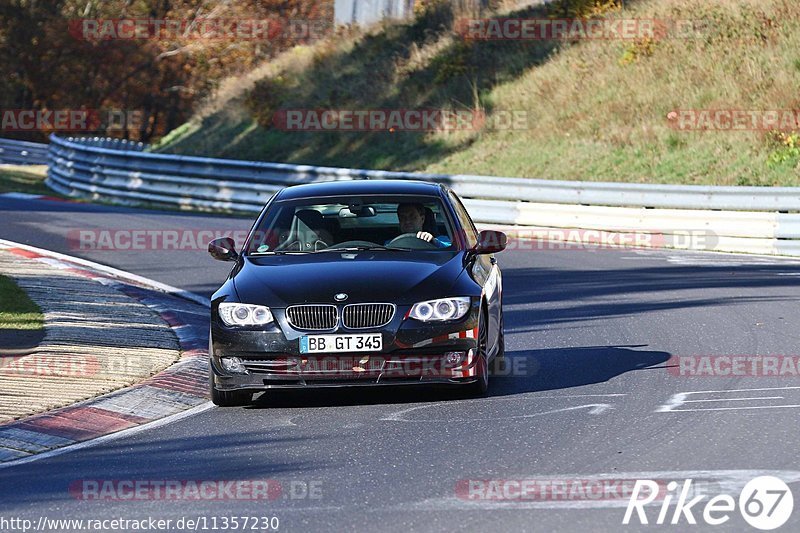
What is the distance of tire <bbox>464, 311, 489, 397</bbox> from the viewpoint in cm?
977

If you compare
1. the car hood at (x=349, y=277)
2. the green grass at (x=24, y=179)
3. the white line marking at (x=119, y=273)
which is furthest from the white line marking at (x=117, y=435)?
the green grass at (x=24, y=179)

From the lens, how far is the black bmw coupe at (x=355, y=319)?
9445 mm

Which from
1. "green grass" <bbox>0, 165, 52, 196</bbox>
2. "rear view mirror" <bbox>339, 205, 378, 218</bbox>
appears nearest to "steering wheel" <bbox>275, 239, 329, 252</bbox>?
"rear view mirror" <bbox>339, 205, 378, 218</bbox>

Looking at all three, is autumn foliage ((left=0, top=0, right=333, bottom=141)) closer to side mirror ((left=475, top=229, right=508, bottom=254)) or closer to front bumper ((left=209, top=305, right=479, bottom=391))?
side mirror ((left=475, top=229, right=508, bottom=254))

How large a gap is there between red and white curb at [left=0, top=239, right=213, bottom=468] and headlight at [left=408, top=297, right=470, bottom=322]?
5.65ft

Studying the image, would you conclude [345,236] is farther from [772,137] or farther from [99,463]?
[772,137]

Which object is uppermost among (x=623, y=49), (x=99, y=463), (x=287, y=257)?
(x=623, y=49)

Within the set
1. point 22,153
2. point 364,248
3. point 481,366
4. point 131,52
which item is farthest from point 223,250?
point 131,52

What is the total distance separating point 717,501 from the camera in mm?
6656

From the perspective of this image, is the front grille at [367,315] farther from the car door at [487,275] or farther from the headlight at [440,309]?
the car door at [487,275]

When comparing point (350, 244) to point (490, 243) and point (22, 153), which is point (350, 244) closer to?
point (490, 243)

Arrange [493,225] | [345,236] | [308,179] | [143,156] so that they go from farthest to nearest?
[143,156] → [308,179] → [493,225] → [345,236]

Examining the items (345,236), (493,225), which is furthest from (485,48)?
(345,236)

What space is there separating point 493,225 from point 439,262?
15093 mm
